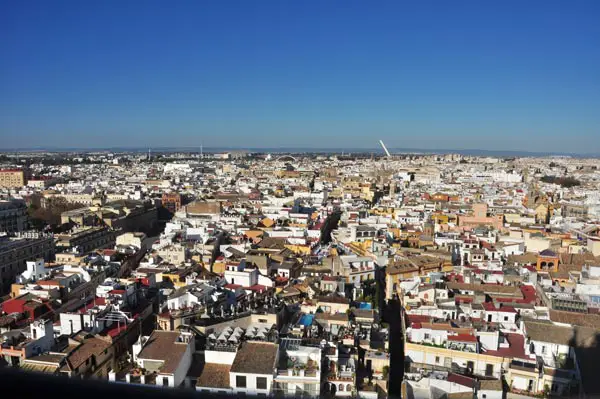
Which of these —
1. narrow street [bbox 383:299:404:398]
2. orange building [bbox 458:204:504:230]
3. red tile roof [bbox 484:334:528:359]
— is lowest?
narrow street [bbox 383:299:404:398]

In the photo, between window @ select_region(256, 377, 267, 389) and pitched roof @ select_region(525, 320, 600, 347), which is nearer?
window @ select_region(256, 377, 267, 389)

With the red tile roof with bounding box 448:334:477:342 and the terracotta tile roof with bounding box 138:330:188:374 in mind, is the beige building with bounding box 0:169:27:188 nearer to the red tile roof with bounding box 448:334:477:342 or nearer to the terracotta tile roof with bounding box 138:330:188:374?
the terracotta tile roof with bounding box 138:330:188:374

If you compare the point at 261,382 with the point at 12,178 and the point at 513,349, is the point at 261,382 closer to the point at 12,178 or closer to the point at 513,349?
the point at 513,349

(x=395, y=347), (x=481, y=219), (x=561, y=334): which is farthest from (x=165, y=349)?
(x=481, y=219)

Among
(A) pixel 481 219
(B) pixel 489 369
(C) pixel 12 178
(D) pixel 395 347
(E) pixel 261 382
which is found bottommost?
(D) pixel 395 347

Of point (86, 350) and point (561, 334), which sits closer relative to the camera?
point (86, 350)

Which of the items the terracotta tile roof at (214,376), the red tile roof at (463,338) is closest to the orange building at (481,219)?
Answer: the red tile roof at (463,338)

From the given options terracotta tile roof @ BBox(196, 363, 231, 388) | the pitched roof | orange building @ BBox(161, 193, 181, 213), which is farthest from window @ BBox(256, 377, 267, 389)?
orange building @ BBox(161, 193, 181, 213)

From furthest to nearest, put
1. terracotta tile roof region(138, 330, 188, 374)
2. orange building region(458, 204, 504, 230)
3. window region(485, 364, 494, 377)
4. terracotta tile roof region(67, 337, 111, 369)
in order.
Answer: orange building region(458, 204, 504, 230), window region(485, 364, 494, 377), terracotta tile roof region(67, 337, 111, 369), terracotta tile roof region(138, 330, 188, 374)

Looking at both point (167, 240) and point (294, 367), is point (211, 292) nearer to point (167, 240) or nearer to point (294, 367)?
point (294, 367)
